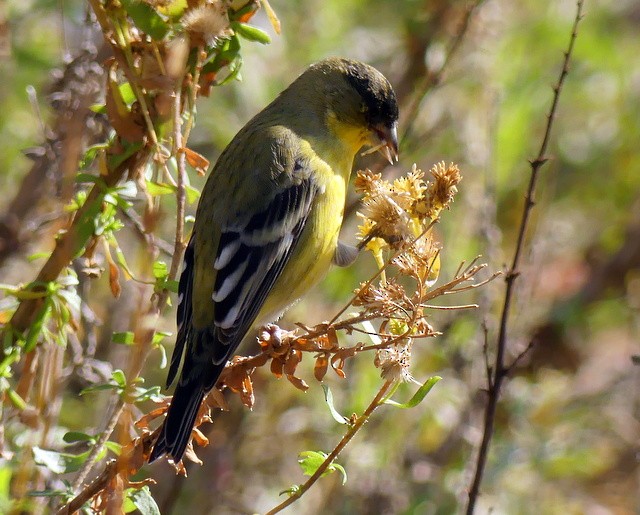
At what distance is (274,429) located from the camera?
4.33 meters

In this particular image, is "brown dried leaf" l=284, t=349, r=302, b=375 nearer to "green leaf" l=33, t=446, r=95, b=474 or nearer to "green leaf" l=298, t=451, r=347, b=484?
"green leaf" l=298, t=451, r=347, b=484

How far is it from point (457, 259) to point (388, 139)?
1.02 m

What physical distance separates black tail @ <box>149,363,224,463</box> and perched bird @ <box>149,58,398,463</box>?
0.05ft

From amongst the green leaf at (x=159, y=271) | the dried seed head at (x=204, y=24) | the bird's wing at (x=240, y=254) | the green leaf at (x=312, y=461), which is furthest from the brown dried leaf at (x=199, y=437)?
the dried seed head at (x=204, y=24)

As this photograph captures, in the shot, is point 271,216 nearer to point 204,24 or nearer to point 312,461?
point 204,24

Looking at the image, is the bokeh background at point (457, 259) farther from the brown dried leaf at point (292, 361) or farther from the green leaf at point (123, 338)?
the brown dried leaf at point (292, 361)

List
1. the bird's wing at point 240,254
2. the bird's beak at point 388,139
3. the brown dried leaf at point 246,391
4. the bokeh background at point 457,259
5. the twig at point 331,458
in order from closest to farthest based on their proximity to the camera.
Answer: the twig at point 331,458
the brown dried leaf at point 246,391
the bird's wing at point 240,254
the bird's beak at point 388,139
the bokeh background at point 457,259

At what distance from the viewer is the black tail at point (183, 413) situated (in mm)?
2152

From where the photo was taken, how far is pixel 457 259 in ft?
14.8

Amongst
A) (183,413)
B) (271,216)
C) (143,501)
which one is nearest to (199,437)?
(183,413)

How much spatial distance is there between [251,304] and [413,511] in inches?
44.2

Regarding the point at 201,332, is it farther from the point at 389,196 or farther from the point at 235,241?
the point at 389,196

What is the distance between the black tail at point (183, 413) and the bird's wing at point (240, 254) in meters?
0.18

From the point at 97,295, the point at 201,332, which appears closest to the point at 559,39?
the point at 97,295
